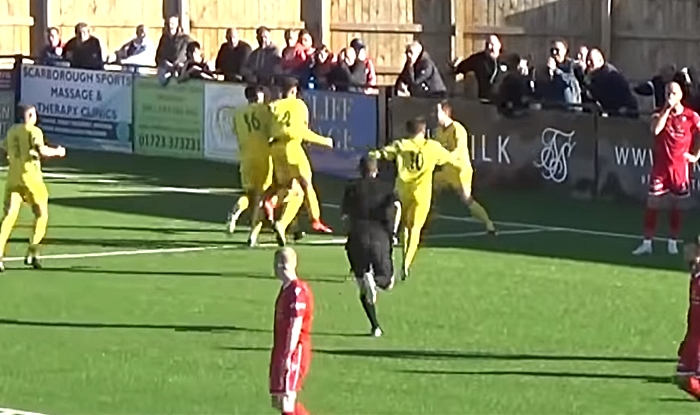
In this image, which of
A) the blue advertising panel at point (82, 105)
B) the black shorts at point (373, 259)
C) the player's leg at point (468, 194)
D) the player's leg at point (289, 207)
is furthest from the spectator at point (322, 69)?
the black shorts at point (373, 259)

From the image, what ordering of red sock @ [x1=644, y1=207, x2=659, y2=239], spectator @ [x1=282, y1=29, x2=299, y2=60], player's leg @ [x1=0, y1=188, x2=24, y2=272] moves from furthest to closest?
spectator @ [x1=282, y1=29, x2=299, y2=60] < red sock @ [x1=644, y1=207, x2=659, y2=239] < player's leg @ [x1=0, y1=188, x2=24, y2=272]

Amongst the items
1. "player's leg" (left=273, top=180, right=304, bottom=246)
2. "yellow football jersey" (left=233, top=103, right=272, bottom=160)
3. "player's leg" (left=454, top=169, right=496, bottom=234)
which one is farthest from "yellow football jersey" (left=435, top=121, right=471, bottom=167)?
"yellow football jersey" (left=233, top=103, right=272, bottom=160)

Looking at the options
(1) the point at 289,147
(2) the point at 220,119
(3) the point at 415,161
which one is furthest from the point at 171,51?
(3) the point at 415,161

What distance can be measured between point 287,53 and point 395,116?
140 inches

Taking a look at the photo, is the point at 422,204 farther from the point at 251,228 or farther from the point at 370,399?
the point at 370,399

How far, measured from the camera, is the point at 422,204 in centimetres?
2148

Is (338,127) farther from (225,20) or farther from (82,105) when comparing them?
(225,20)

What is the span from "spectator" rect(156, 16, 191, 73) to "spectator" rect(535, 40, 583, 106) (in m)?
7.22

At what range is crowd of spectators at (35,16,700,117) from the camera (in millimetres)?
29328

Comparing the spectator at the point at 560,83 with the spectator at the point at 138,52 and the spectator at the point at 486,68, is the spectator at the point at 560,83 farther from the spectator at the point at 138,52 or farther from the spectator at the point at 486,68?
the spectator at the point at 138,52

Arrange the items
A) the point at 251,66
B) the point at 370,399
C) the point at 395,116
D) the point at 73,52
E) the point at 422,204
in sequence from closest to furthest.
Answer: the point at 370,399
the point at 422,204
the point at 395,116
the point at 251,66
the point at 73,52

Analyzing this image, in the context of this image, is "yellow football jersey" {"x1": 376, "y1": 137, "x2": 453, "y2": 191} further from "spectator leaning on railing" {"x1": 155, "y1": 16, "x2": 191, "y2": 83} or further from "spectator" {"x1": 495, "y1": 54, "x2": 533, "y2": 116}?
"spectator leaning on railing" {"x1": 155, "y1": 16, "x2": 191, "y2": 83}

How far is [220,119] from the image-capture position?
111 feet

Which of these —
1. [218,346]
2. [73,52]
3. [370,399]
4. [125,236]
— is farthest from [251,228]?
[73,52]
